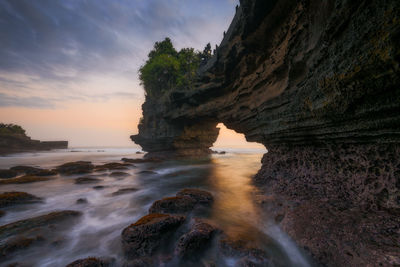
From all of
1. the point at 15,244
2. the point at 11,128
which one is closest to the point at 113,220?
the point at 15,244

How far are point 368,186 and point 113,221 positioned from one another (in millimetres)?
5738

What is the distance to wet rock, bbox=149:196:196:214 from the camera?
4.23m

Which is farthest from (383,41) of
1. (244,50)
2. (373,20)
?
(244,50)

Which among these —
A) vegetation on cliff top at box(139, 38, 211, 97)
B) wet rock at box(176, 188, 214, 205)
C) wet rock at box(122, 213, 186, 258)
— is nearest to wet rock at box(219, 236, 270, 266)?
wet rock at box(122, 213, 186, 258)

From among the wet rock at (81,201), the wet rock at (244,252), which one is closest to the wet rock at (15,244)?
the wet rock at (81,201)

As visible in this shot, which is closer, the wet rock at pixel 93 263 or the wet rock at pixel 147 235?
the wet rock at pixel 93 263

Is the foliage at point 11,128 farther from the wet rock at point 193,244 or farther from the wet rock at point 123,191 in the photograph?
the wet rock at point 193,244

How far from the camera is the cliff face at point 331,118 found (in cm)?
239

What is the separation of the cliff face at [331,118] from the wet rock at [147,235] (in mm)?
2401

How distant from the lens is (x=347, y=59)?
2896 mm

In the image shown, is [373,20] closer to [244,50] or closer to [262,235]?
[262,235]

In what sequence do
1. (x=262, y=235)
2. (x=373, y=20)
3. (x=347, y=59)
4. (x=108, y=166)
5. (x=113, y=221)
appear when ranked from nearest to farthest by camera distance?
(x=373, y=20) → (x=347, y=59) → (x=262, y=235) → (x=113, y=221) → (x=108, y=166)

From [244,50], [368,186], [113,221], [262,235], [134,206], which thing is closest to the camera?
[368,186]

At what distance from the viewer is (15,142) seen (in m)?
33.8
